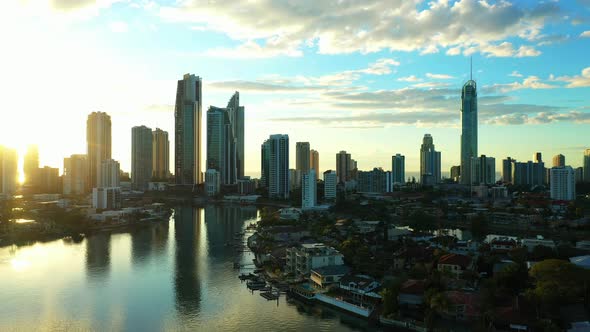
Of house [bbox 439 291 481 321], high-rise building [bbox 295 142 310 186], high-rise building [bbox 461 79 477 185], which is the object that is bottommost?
house [bbox 439 291 481 321]

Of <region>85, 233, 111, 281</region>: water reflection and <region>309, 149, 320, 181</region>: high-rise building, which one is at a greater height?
<region>309, 149, 320, 181</region>: high-rise building

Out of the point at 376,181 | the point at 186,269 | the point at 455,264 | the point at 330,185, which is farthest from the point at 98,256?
the point at 376,181

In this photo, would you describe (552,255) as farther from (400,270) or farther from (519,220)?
(519,220)

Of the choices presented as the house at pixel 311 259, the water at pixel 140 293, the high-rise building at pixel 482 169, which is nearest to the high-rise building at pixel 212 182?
the high-rise building at pixel 482 169

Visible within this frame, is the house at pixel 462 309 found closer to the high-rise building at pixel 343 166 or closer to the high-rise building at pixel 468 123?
the high-rise building at pixel 468 123

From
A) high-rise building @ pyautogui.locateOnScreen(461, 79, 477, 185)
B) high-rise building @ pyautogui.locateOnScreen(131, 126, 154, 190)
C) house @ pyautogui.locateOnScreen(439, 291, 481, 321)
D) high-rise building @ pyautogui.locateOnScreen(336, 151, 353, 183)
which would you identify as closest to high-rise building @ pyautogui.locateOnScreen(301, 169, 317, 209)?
house @ pyautogui.locateOnScreen(439, 291, 481, 321)

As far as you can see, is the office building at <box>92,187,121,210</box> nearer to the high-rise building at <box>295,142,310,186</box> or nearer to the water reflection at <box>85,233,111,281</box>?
the water reflection at <box>85,233,111,281</box>

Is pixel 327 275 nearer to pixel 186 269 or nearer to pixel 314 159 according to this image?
pixel 186 269

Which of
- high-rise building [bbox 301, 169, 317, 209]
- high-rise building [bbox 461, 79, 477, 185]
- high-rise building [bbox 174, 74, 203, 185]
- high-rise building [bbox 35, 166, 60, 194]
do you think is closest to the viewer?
high-rise building [bbox 301, 169, 317, 209]

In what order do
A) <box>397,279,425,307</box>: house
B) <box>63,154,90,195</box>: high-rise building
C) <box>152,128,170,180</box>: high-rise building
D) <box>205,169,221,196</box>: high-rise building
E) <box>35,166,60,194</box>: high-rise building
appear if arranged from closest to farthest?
<box>397,279,425,307</box>: house
<box>63,154,90,195</box>: high-rise building
<box>35,166,60,194</box>: high-rise building
<box>205,169,221,196</box>: high-rise building
<box>152,128,170,180</box>: high-rise building
